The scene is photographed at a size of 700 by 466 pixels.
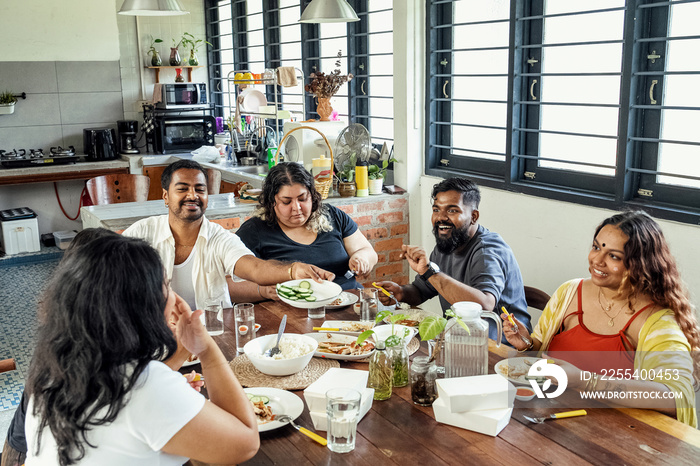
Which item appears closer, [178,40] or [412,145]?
[412,145]

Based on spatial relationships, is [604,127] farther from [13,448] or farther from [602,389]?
[13,448]

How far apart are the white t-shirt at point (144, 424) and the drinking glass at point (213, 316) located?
88 cm

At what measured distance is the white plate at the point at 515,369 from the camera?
176 centimetres

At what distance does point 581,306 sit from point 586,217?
121 centimetres

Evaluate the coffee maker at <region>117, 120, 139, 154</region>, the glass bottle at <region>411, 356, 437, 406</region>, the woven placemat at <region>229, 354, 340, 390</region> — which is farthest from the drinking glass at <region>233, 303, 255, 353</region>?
the coffee maker at <region>117, 120, 139, 154</region>

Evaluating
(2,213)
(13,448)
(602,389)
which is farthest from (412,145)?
(2,213)

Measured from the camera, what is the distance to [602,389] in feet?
5.57

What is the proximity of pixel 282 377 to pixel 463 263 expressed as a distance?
43.0 inches

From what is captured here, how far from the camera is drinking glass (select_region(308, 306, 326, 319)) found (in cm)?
239

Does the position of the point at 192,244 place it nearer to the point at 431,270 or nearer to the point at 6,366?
the point at 6,366

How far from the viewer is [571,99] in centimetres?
343

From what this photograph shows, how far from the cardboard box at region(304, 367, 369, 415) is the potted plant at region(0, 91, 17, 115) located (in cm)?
571

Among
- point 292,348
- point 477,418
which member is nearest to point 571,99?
point 292,348

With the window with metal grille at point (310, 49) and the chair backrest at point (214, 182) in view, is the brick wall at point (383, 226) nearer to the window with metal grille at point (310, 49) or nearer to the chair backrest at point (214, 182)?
the window with metal grille at point (310, 49)
